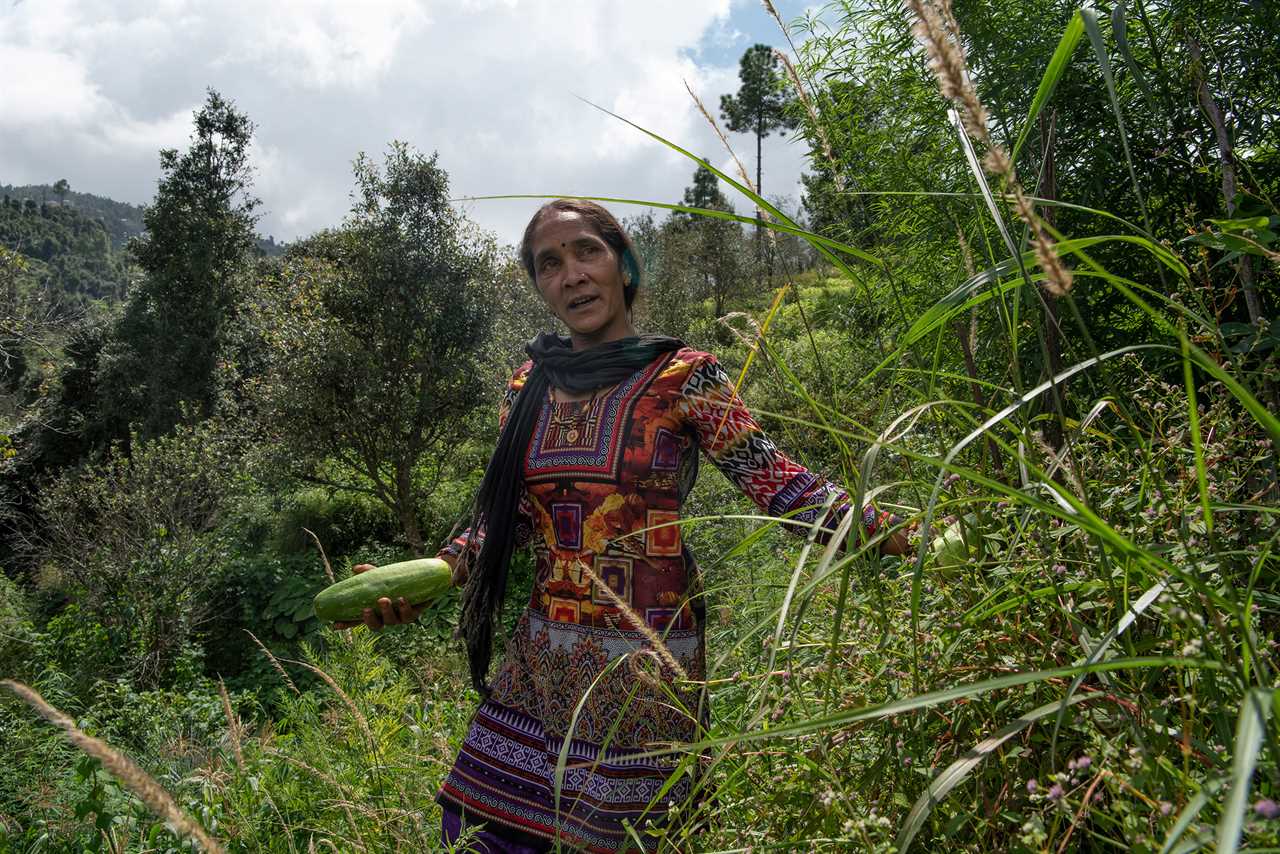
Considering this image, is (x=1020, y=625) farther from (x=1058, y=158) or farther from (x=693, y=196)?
(x=693, y=196)

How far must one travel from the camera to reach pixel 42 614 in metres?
13.4

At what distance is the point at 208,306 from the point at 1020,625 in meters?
22.4

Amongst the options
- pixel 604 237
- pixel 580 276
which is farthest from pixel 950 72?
pixel 604 237

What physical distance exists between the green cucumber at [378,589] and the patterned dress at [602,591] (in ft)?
0.90

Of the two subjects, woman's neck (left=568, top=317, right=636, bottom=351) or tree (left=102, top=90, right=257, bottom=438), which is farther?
tree (left=102, top=90, right=257, bottom=438)

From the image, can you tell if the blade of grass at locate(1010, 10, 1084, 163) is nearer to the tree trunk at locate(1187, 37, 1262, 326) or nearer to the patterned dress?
the tree trunk at locate(1187, 37, 1262, 326)

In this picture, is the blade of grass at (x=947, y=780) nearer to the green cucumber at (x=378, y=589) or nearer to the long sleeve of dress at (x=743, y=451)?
the long sleeve of dress at (x=743, y=451)

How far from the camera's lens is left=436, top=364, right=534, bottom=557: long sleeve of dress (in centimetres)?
220

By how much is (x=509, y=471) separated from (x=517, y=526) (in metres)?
0.20

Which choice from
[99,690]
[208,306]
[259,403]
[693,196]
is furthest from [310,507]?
[693,196]

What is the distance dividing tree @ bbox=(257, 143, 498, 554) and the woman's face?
32.8ft

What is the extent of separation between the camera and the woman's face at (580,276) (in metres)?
2.18

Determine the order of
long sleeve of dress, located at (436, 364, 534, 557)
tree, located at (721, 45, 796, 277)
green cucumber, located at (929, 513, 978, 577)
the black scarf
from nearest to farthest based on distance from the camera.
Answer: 1. green cucumber, located at (929, 513, 978, 577)
2. the black scarf
3. long sleeve of dress, located at (436, 364, 534, 557)
4. tree, located at (721, 45, 796, 277)

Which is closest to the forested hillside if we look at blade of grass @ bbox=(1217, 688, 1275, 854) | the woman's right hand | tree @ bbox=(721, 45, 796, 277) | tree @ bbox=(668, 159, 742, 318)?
blade of grass @ bbox=(1217, 688, 1275, 854)
